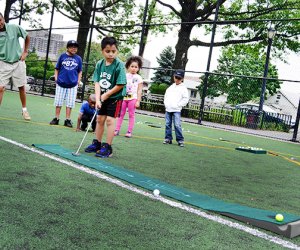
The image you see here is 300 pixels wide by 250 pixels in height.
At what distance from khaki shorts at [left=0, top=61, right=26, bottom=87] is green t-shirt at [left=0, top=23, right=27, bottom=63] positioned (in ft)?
0.37

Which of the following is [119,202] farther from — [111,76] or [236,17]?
[236,17]

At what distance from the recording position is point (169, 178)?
3.79m

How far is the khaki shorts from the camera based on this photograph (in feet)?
19.9

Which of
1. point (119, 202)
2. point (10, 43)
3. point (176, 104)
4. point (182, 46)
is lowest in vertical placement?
point (119, 202)

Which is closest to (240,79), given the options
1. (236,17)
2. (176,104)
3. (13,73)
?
(236,17)

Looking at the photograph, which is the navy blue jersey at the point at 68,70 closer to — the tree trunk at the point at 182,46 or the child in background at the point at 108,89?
the child in background at the point at 108,89

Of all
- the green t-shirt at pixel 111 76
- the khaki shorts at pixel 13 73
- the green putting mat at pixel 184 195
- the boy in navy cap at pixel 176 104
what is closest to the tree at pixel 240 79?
the boy in navy cap at pixel 176 104

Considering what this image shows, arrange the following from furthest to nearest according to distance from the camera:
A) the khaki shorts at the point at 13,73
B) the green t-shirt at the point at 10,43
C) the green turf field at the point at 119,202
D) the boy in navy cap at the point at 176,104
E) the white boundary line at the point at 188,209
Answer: the boy in navy cap at the point at 176,104, the khaki shorts at the point at 13,73, the green t-shirt at the point at 10,43, the white boundary line at the point at 188,209, the green turf field at the point at 119,202

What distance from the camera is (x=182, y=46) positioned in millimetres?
18922

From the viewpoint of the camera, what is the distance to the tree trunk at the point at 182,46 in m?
18.5

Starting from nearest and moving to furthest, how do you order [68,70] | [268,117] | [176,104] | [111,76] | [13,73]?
[111,76], [13,73], [176,104], [68,70], [268,117]

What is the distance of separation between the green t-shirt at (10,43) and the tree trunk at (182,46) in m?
13.2

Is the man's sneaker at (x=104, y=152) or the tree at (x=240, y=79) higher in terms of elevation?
the tree at (x=240, y=79)

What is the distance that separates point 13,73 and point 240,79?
129ft
